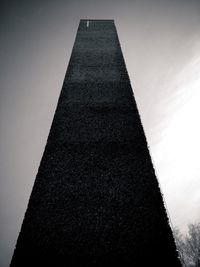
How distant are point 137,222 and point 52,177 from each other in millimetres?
856

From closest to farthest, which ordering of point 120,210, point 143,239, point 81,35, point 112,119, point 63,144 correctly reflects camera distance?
point 143,239 → point 120,210 → point 63,144 → point 112,119 → point 81,35

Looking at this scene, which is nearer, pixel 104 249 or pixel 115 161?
pixel 104 249

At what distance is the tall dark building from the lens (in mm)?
1729

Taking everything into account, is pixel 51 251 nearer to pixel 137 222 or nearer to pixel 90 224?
pixel 90 224

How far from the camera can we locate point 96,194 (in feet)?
6.70

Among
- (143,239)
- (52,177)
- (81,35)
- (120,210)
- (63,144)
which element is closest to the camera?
(143,239)

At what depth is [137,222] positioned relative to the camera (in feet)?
6.14

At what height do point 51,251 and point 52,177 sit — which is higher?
point 52,177

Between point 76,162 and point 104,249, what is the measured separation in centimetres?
82

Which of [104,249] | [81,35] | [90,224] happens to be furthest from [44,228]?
[81,35]

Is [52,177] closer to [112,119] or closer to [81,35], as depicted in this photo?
[112,119]

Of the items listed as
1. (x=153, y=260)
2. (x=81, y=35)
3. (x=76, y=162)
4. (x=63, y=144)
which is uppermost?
(x=81, y=35)

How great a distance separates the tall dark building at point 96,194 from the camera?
1729mm

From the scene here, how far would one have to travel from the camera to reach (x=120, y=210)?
1.95 m
